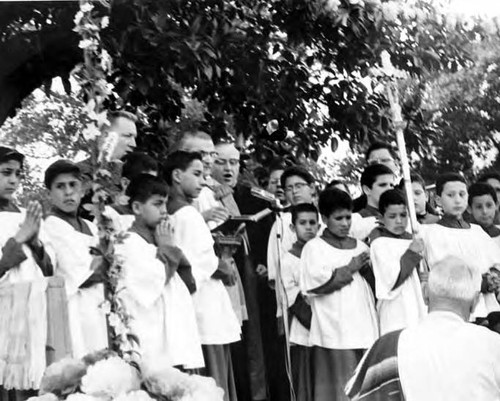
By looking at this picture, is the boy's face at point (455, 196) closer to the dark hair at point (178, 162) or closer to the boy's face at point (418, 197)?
the boy's face at point (418, 197)

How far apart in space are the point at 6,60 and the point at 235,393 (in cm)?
297

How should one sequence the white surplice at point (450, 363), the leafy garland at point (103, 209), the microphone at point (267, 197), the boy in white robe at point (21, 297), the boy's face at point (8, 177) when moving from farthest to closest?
the microphone at point (267, 197), the boy's face at point (8, 177), the boy in white robe at point (21, 297), the white surplice at point (450, 363), the leafy garland at point (103, 209)

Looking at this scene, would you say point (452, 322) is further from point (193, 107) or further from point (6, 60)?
point (193, 107)

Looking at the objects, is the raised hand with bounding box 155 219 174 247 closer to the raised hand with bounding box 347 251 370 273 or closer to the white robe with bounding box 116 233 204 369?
the white robe with bounding box 116 233 204 369

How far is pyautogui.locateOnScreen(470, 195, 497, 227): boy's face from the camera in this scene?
998 cm

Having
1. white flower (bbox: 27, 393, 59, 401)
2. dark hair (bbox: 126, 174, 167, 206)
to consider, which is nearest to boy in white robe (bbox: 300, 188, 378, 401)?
dark hair (bbox: 126, 174, 167, 206)

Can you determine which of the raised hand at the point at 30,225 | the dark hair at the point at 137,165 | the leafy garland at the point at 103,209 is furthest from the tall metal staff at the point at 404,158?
the leafy garland at the point at 103,209

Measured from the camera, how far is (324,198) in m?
9.38

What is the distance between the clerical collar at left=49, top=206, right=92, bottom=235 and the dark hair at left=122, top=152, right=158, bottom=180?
1.76 feet

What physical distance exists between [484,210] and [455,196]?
1.28ft

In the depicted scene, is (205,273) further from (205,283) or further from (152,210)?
(152,210)

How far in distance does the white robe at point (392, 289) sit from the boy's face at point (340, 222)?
249 mm

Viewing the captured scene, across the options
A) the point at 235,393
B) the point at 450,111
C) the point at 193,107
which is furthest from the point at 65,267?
the point at 450,111

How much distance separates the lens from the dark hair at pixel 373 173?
9.71 meters
